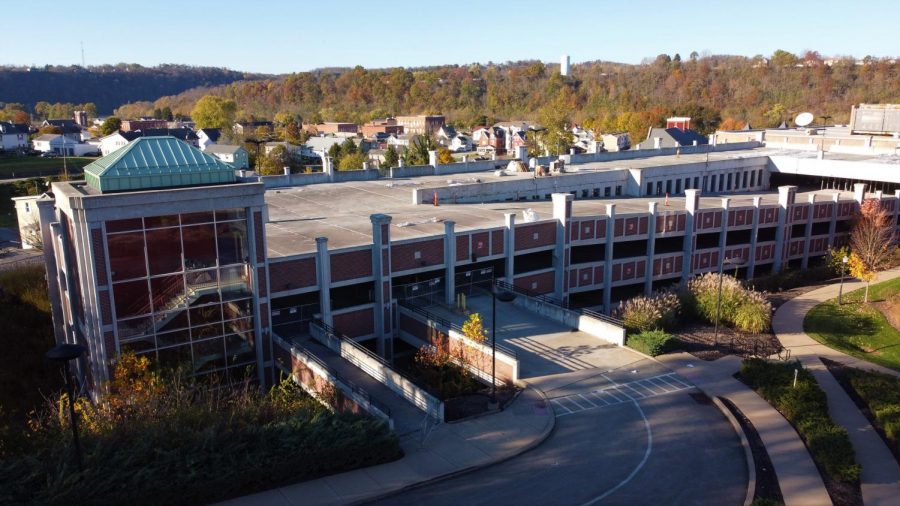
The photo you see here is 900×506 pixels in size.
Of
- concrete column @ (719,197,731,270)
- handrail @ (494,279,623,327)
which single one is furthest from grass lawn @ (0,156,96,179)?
concrete column @ (719,197,731,270)

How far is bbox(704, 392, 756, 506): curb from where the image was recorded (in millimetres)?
20189

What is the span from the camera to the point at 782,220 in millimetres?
51281

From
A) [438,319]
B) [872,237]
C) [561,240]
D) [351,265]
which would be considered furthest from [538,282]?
[872,237]

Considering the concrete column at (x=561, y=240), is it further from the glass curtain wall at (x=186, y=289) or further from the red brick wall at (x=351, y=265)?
the glass curtain wall at (x=186, y=289)

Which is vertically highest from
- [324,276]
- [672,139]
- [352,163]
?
[672,139]

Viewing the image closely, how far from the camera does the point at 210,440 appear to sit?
19.4 metres

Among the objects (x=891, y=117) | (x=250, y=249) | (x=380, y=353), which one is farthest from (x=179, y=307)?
(x=891, y=117)

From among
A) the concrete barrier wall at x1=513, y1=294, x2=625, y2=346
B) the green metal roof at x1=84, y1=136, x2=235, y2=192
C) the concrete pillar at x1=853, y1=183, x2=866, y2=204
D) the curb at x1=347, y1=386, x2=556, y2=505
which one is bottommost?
the curb at x1=347, y1=386, x2=556, y2=505

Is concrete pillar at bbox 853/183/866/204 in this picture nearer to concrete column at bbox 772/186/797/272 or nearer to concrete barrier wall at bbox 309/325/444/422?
concrete column at bbox 772/186/797/272

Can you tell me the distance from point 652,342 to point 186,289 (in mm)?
20866

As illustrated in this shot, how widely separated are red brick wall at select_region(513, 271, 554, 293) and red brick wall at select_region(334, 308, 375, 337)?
1018 cm

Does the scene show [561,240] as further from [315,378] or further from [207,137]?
[207,137]

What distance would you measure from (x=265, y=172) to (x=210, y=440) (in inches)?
2807

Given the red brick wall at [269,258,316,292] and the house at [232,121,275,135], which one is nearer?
the red brick wall at [269,258,316,292]
